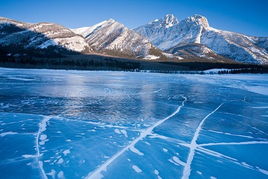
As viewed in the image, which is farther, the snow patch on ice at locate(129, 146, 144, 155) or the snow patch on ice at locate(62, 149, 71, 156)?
the snow patch on ice at locate(129, 146, 144, 155)

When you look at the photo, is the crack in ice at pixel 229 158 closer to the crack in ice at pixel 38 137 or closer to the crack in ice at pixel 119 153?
the crack in ice at pixel 119 153

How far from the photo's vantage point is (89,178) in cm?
426

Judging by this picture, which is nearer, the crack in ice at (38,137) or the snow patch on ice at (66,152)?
the crack in ice at (38,137)

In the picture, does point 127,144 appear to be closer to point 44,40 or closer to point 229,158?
point 229,158

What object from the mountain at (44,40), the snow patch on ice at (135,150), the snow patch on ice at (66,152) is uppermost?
the mountain at (44,40)

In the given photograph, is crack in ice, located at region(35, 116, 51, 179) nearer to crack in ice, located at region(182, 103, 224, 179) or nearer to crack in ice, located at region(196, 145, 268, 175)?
crack in ice, located at region(182, 103, 224, 179)

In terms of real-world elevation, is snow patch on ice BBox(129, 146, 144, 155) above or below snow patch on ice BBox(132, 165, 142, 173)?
above

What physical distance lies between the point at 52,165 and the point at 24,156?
861mm

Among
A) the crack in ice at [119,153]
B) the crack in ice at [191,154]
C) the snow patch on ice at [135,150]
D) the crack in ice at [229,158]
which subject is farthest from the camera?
the snow patch on ice at [135,150]

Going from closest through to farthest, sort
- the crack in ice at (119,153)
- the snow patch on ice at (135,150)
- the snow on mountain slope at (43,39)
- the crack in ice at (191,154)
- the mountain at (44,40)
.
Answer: the crack in ice at (119,153)
the crack in ice at (191,154)
the snow patch on ice at (135,150)
the mountain at (44,40)
the snow on mountain slope at (43,39)

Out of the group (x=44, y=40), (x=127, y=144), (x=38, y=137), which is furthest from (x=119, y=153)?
(x=44, y=40)

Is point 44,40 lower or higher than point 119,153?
higher

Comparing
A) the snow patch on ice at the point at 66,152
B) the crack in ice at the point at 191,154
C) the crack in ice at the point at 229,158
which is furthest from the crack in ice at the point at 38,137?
the crack in ice at the point at 229,158

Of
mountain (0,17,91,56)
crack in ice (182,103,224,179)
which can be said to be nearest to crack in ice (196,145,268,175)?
crack in ice (182,103,224,179)
